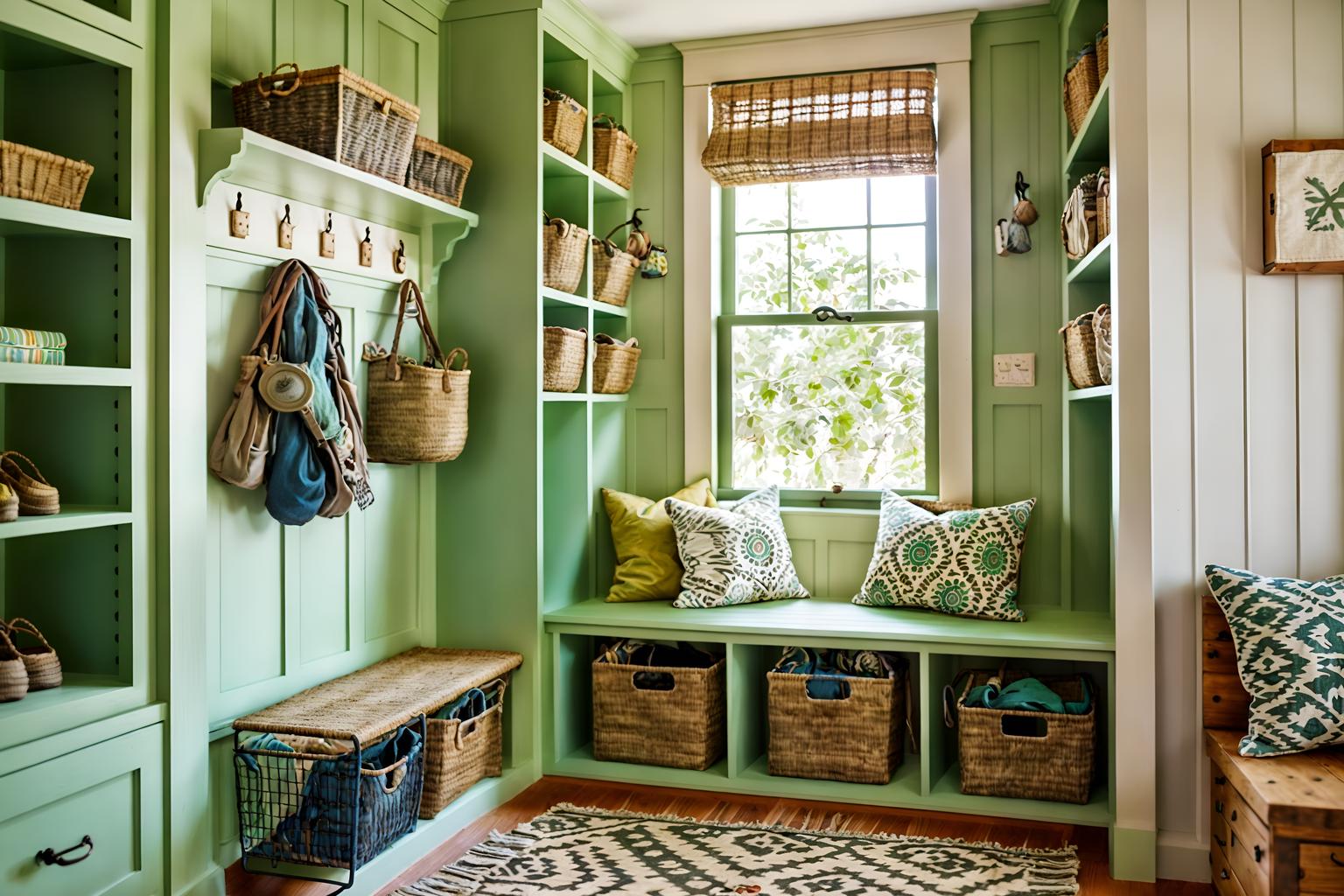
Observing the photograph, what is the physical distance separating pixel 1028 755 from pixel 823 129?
2.30 metres

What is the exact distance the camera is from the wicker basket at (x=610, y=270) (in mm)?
4098

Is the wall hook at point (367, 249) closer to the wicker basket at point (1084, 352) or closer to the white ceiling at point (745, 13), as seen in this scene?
the white ceiling at point (745, 13)

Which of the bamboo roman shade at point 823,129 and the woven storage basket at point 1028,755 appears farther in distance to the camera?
the bamboo roman shade at point 823,129

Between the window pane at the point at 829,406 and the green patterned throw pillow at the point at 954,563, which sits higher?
the window pane at the point at 829,406

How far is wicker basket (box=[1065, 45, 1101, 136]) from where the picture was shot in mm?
3410

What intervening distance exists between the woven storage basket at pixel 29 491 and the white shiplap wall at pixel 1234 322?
8.62ft

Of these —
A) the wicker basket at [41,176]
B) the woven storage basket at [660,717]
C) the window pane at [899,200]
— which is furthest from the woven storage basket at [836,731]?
the wicker basket at [41,176]

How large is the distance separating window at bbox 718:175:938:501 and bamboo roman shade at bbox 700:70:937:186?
13cm

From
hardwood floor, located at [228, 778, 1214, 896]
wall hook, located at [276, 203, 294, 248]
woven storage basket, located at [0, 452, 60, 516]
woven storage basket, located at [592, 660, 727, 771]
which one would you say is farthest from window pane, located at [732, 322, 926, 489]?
woven storage basket, located at [0, 452, 60, 516]

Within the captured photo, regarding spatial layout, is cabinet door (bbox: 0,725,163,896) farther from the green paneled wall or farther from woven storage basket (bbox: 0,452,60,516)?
the green paneled wall

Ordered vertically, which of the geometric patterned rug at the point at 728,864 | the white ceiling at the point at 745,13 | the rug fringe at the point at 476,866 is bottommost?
the geometric patterned rug at the point at 728,864

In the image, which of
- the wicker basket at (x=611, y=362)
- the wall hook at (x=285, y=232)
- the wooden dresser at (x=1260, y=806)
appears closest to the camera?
the wooden dresser at (x=1260, y=806)

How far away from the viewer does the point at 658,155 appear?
443 cm

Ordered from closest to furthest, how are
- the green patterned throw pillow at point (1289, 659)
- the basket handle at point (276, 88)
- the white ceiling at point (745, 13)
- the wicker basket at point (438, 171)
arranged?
the green patterned throw pillow at point (1289, 659) < the basket handle at point (276, 88) < the wicker basket at point (438, 171) < the white ceiling at point (745, 13)
